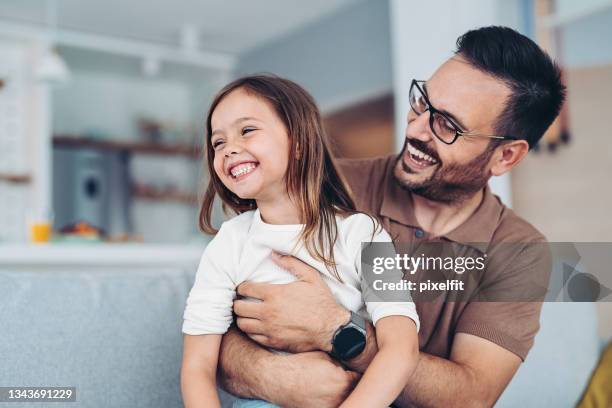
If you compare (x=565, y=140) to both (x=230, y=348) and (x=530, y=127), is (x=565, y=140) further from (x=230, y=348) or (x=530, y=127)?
(x=230, y=348)

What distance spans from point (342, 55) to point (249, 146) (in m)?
3.75

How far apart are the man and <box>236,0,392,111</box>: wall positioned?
3.23m

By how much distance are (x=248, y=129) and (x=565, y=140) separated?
6.27 feet

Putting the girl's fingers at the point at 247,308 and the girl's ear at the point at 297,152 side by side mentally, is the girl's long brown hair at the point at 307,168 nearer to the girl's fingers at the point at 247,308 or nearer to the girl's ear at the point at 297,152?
the girl's ear at the point at 297,152

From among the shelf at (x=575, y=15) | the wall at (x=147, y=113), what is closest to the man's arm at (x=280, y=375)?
the shelf at (x=575, y=15)

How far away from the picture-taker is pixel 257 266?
94 cm

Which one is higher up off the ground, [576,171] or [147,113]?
[147,113]

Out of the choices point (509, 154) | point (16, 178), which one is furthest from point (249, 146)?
point (16, 178)

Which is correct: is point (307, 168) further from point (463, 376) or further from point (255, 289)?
point (463, 376)

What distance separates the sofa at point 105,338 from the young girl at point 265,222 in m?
0.24

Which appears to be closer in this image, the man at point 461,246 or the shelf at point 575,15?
A: the man at point 461,246

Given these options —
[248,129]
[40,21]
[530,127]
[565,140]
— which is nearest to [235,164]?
[248,129]

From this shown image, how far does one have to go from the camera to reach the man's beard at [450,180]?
982mm

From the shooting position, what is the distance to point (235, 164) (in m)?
0.91
